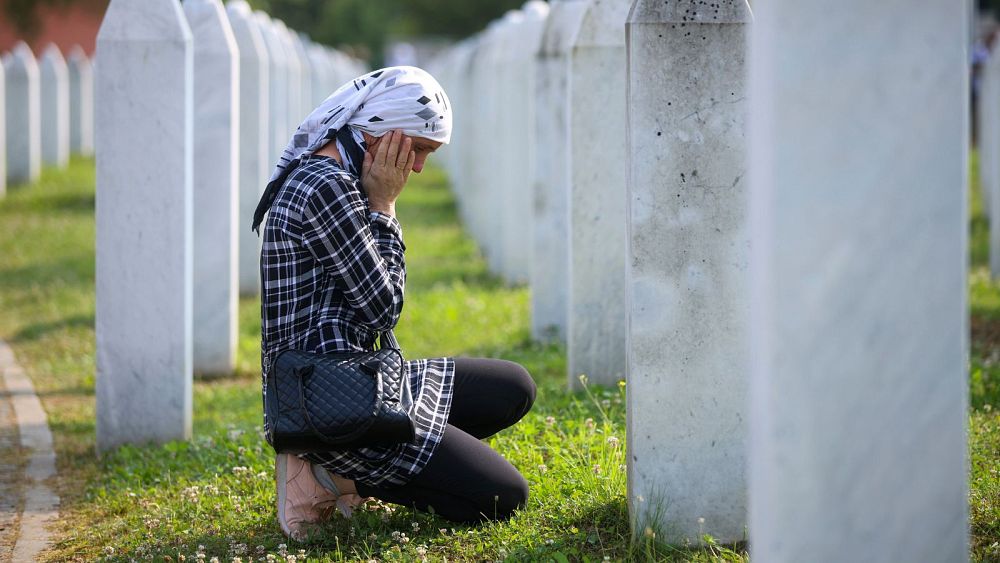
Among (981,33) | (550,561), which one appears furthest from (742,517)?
(981,33)

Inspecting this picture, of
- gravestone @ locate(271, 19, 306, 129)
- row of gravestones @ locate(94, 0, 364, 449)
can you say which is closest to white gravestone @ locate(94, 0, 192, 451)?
row of gravestones @ locate(94, 0, 364, 449)

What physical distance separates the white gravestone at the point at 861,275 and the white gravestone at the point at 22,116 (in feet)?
54.7

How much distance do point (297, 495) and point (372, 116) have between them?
137cm

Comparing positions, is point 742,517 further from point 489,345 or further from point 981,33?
point 981,33

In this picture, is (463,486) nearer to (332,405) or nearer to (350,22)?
(332,405)

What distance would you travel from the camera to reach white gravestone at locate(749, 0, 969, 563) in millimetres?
2578

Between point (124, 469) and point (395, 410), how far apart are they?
2.11 metres

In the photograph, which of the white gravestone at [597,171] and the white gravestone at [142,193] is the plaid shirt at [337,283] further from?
the white gravestone at [597,171]

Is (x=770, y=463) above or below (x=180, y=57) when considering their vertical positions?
below

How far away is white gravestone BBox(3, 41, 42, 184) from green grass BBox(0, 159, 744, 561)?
28.3 ft

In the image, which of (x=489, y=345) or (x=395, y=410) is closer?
(x=395, y=410)

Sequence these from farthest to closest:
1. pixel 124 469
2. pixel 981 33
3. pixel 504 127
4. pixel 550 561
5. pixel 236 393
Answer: pixel 981 33 → pixel 504 127 → pixel 236 393 → pixel 124 469 → pixel 550 561

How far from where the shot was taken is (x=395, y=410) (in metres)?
3.90

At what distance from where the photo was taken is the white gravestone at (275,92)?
11.8 m
